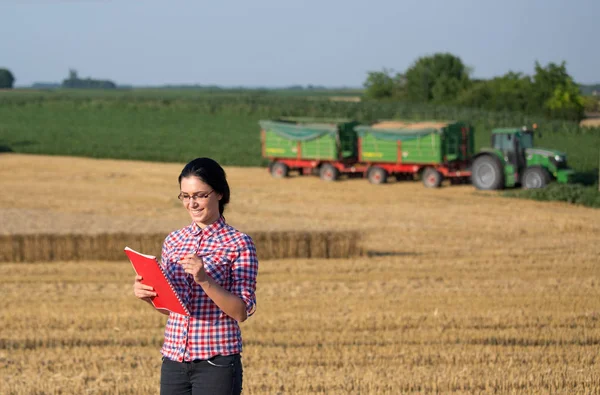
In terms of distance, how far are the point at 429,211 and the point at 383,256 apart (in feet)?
20.6

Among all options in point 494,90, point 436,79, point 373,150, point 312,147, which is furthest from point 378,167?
point 436,79

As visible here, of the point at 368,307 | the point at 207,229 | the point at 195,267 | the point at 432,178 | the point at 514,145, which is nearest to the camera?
the point at 195,267

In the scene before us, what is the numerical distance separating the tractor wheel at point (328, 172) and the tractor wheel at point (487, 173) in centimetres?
416

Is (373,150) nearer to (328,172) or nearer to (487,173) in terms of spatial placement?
(328,172)

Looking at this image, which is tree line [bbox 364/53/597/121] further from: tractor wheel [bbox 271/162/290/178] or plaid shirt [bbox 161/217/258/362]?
plaid shirt [bbox 161/217/258/362]

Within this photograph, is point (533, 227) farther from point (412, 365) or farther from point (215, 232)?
point (215, 232)

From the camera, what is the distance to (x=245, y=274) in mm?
4293

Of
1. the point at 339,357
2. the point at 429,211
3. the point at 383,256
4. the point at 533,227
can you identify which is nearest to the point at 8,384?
the point at 339,357

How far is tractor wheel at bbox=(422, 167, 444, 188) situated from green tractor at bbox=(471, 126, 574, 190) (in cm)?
148

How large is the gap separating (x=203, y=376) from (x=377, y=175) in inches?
883

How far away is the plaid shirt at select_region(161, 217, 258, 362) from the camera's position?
14.0 feet

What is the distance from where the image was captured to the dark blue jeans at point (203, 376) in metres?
4.25

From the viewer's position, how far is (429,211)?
2191 centimetres

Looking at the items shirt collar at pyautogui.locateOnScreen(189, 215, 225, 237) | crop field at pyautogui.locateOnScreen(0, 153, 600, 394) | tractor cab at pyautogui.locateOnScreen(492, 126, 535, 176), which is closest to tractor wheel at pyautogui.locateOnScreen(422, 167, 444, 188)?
tractor cab at pyautogui.locateOnScreen(492, 126, 535, 176)
